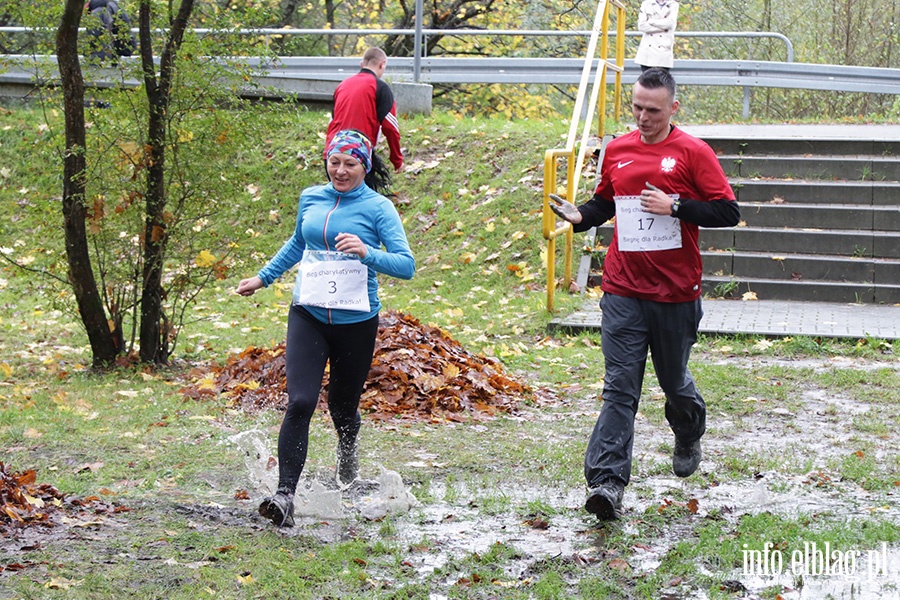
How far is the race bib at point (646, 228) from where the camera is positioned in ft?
18.4

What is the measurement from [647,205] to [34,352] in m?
7.23

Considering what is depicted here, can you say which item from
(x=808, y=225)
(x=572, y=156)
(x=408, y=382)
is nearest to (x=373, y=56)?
(x=572, y=156)

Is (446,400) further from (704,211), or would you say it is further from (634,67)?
(634,67)

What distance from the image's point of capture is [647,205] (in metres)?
5.44

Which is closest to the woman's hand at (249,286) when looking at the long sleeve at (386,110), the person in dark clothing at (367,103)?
the person in dark clothing at (367,103)

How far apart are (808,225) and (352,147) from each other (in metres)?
9.01

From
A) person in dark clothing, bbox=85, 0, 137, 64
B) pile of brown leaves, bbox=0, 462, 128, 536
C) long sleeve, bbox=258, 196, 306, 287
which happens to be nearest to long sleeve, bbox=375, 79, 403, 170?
person in dark clothing, bbox=85, 0, 137, 64

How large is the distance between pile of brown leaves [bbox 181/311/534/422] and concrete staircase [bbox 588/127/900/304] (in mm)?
4479

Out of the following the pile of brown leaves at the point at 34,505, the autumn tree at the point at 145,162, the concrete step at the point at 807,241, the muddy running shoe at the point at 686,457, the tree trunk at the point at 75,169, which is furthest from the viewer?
the concrete step at the point at 807,241

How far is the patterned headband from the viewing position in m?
5.68

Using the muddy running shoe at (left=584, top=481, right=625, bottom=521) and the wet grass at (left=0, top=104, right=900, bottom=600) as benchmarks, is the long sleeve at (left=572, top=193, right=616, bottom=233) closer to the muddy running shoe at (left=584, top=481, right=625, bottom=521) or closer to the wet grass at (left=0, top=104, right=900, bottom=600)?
the muddy running shoe at (left=584, top=481, right=625, bottom=521)

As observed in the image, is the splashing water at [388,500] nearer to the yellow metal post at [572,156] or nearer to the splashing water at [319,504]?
the splashing water at [319,504]

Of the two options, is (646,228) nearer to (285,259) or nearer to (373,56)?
(285,259)

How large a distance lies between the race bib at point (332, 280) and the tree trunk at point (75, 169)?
14.3 feet
